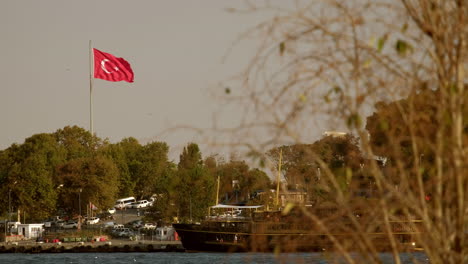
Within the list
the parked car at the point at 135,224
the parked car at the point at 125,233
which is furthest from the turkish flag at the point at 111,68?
the parked car at the point at 135,224

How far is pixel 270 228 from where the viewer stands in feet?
211

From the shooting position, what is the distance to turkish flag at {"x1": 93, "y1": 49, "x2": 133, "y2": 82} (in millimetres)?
74688

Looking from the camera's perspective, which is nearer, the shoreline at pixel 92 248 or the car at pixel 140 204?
the shoreline at pixel 92 248

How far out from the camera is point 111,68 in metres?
76.2

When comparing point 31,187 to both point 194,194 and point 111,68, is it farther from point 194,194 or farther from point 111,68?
point 111,68

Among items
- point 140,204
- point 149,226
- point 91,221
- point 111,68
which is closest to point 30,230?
point 91,221

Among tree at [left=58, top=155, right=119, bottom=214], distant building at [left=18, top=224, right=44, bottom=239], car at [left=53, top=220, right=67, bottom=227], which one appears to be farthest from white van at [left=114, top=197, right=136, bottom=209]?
distant building at [left=18, top=224, right=44, bottom=239]

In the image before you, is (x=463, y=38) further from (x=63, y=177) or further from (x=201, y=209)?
(x=63, y=177)

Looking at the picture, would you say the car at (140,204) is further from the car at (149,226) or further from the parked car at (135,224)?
the car at (149,226)

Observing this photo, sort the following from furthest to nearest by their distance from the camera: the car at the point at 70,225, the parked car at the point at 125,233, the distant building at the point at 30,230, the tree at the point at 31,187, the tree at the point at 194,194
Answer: the car at the point at 70,225
the distant building at the point at 30,230
the tree at the point at 31,187
the parked car at the point at 125,233
the tree at the point at 194,194

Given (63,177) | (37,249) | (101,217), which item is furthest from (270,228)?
(101,217)

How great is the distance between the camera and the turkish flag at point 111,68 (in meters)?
74.7

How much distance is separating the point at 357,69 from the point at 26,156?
4073 inches

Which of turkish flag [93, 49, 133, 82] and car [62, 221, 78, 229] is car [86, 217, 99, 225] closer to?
car [62, 221, 78, 229]
